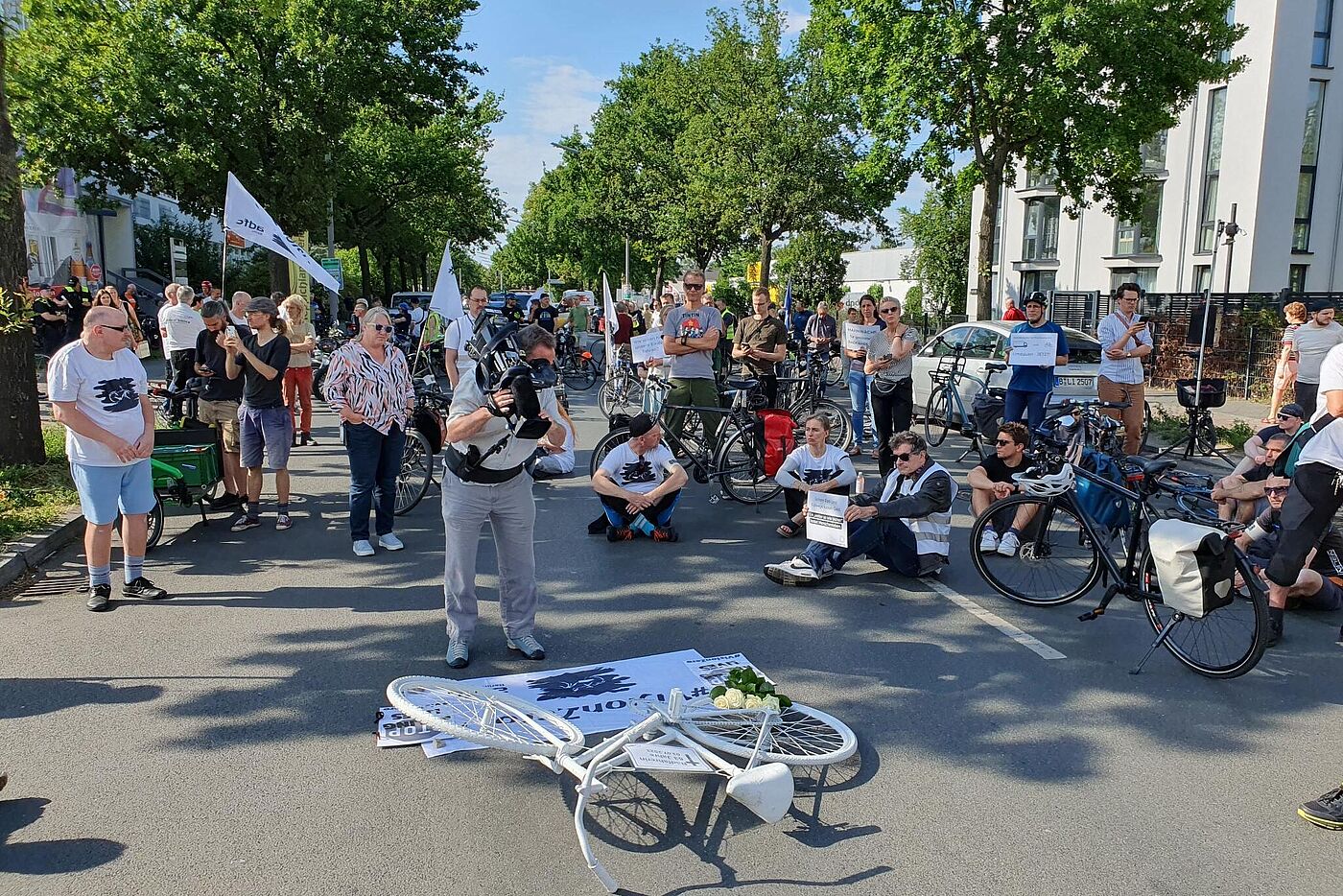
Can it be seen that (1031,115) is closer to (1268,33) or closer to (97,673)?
(1268,33)

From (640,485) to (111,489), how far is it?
3698 mm

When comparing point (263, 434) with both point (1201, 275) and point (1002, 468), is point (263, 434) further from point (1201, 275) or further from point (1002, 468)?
point (1201, 275)

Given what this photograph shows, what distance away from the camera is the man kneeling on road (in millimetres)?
6703

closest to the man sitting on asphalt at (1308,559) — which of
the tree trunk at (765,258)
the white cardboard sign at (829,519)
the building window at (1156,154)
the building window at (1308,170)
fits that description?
the white cardboard sign at (829,519)

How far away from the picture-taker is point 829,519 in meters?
6.70

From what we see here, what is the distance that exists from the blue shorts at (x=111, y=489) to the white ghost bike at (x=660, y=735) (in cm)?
282

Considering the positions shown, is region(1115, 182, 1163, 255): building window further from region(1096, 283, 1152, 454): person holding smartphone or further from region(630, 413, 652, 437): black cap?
region(630, 413, 652, 437): black cap

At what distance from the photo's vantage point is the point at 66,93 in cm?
2280

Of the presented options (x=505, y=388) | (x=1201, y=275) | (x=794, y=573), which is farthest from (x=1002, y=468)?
(x=1201, y=275)

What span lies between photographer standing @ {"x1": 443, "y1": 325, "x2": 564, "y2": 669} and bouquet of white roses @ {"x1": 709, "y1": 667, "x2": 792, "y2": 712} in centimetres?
130

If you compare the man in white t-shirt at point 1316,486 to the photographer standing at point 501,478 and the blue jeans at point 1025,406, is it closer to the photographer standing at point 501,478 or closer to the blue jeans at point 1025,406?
the photographer standing at point 501,478

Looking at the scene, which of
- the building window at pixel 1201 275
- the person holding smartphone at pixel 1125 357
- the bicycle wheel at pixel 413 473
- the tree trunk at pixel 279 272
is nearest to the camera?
the bicycle wheel at pixel 413 473

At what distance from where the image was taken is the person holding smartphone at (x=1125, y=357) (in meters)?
10.7

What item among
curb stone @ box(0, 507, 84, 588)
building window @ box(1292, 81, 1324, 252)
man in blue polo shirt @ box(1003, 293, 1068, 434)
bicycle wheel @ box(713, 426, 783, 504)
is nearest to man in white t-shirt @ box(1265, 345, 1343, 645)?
bicycle wheel @ box(713, 426, 783, 504)
